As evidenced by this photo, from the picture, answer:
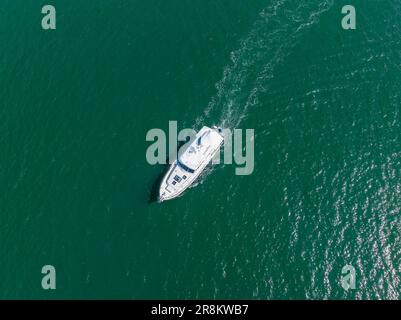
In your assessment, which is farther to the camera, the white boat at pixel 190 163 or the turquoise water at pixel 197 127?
the white boat at pixel 190 163

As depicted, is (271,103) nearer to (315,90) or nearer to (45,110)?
(315,90)

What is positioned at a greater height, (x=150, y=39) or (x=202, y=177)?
(x=150, y=39)

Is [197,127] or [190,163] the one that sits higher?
[197,127]

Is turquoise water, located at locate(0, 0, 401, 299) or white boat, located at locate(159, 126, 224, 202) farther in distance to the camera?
white boat, located at locate(159, 126, 224, 202)
